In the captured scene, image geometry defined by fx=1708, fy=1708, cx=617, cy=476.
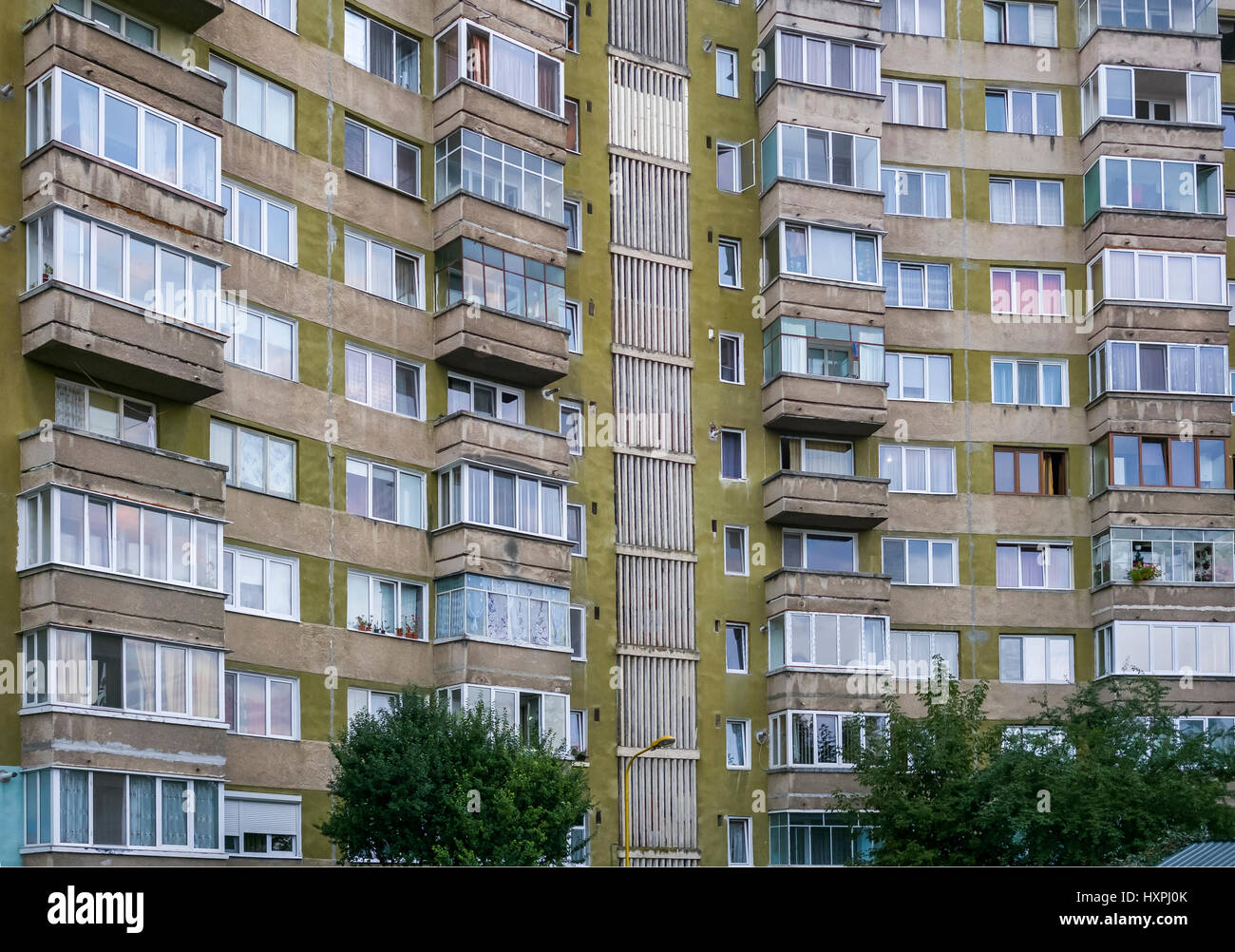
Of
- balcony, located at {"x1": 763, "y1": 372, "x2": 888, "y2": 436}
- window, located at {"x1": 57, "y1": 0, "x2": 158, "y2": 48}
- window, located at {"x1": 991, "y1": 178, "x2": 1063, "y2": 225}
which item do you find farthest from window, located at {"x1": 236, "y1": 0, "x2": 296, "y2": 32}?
window, located at {"x1": 991, "y1": 178, "x2": 1063, "y2": 225}

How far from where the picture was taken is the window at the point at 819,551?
55.8m

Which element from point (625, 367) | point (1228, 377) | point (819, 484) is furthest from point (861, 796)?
point (1228, 377)

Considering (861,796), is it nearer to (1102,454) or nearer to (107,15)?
(1102,454)

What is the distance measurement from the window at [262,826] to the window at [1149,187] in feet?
115

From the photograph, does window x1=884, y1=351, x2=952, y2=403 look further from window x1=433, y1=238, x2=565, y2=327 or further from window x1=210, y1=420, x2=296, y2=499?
window x1=210, y1=420, x2=296, y2=499

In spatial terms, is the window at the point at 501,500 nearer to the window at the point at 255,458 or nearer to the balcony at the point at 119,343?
the window at the point at 255,458

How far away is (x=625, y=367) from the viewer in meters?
54.0

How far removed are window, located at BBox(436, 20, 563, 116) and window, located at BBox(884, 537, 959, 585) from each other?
18245 millimetres

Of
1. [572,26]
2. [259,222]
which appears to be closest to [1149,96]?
[572,26]

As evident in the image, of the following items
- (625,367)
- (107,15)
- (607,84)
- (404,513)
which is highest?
(607,84)

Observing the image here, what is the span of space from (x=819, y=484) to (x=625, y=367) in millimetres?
7306

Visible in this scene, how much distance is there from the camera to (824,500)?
180 feet

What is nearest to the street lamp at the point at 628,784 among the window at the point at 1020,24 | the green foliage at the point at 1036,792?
the green foliage at the point at 1036,792
